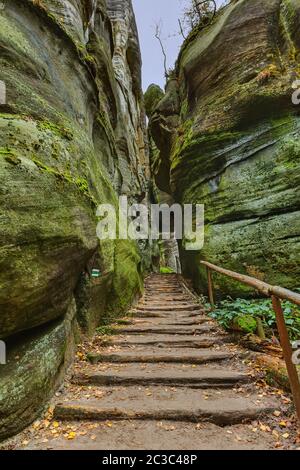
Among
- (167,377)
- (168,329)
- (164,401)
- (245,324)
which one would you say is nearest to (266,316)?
(245,324)

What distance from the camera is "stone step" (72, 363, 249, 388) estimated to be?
335cm

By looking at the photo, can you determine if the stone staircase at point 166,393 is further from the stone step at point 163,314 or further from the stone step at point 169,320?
the stone step at point 163,314

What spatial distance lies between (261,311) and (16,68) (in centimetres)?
605

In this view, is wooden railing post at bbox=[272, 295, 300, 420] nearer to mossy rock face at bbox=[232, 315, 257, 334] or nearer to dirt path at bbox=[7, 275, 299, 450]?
dirt path at bbox=[7, 275, 299, 450]

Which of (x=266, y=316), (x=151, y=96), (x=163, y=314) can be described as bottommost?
(x=163, y=314)

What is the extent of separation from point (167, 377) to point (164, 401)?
0.46m

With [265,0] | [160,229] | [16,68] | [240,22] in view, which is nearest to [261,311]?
[16,68]

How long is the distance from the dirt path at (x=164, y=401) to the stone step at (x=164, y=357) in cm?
1

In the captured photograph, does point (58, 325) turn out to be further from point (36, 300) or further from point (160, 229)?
point (160, 229)

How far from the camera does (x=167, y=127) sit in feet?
42.8

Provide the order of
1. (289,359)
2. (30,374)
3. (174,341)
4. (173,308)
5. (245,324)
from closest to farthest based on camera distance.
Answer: (289,359)
(30,374)
(245,324)
(174,341)
(173,308)

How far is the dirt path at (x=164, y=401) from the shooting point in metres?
2.45

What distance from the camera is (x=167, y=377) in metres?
3.45

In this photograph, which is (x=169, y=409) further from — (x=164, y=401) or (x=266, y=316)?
(x=266, y=316)
